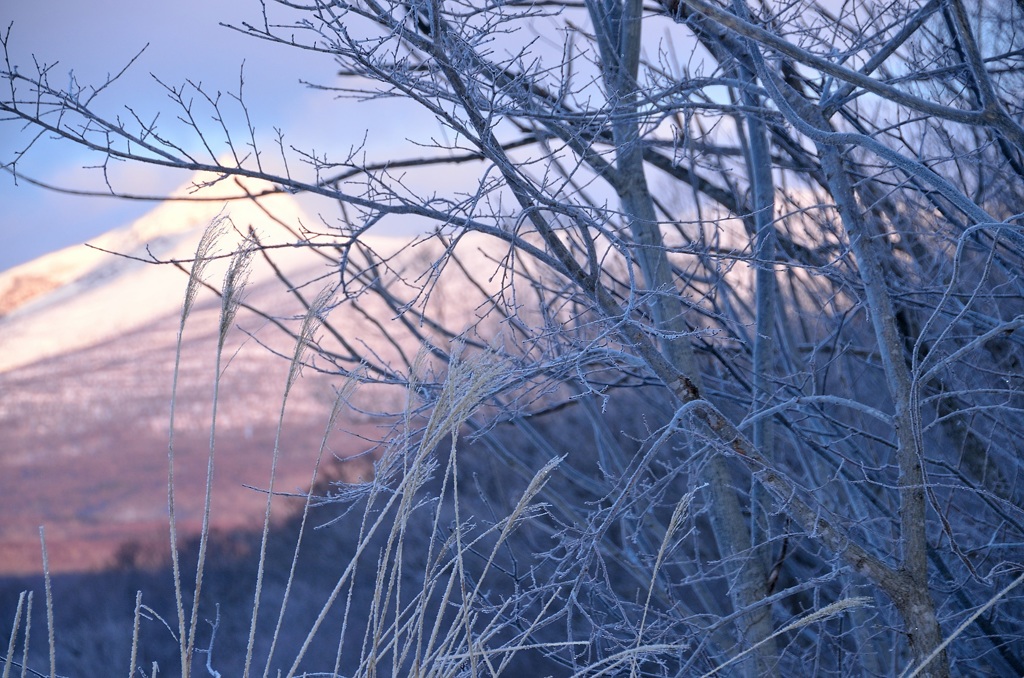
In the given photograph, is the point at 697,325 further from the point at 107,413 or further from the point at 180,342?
the point at 107,413

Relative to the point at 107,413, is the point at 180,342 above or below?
below

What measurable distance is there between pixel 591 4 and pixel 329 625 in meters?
4.54

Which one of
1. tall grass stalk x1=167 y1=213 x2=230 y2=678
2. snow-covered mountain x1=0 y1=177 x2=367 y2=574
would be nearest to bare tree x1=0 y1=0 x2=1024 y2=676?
tall grass stalk x1=167 y1=213 x2=230 y2=678

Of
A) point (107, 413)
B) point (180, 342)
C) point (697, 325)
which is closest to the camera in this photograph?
point (180, 342)

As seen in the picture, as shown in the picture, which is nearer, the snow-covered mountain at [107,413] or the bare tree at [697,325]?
the bare tree at [697,325]

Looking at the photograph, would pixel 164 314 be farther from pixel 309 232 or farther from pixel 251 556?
pixel 309 232

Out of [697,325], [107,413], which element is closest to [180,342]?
[697,325]

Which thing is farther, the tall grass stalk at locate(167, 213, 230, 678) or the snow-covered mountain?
the snow-covered mountain

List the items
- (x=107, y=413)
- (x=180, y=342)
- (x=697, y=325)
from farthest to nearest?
(x=107, y=413)
(x=697, y=325)
(x=180, y=342)

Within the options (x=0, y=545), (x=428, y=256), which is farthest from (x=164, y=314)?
(x=428, y=256)

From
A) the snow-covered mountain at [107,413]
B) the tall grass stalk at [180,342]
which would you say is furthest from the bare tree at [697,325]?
the snow-covered mountain at [107,413]

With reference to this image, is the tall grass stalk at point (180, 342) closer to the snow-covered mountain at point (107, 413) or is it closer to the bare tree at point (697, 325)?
the bare tree at point (697, 325)

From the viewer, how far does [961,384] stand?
3.20 meters

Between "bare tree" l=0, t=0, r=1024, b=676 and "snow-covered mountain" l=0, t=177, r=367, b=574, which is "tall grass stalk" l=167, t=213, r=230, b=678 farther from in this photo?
"snow-covered mountain" l=0, t=177, r=367, b=574
